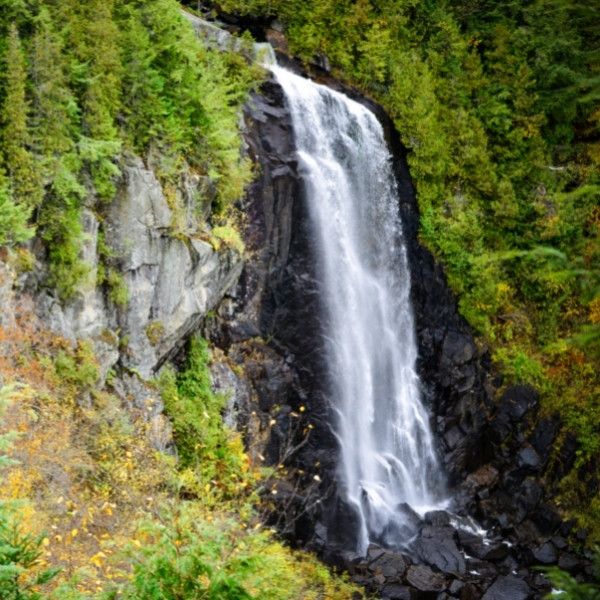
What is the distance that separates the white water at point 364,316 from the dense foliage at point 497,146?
7.67 ft

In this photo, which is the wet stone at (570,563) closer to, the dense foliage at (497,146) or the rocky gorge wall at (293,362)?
the rocky gorge wall at (293,362)

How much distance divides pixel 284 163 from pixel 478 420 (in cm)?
933

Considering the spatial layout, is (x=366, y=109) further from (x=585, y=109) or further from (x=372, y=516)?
(x=372, y=516)

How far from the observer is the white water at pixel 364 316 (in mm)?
16266

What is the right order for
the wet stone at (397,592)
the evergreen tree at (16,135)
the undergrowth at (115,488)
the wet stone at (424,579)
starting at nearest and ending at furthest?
the undergrowth at (115,488)
the evergreen tree at (16,135)
the wet stone at (397,592)
the wet stone at (424,579)

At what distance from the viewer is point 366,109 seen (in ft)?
63.8

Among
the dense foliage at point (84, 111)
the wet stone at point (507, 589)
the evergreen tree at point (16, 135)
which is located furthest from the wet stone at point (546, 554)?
the evergreen tree at point (16, 135)

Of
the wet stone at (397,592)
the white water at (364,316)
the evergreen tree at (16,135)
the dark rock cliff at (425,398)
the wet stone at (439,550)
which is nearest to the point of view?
the evergreen tree at (16,135)

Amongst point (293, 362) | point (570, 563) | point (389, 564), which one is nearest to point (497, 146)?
point (293, 362)

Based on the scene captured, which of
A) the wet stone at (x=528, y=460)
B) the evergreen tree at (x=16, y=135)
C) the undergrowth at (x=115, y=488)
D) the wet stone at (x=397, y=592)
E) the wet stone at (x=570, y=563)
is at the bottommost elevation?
the wet stone at (x=570, y=563)

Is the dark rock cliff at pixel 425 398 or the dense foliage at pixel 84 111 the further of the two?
the dark rock cliff at pixel 425 398

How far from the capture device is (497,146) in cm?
2170

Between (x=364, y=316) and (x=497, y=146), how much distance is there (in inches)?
334

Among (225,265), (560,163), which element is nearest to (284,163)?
(225,265)
